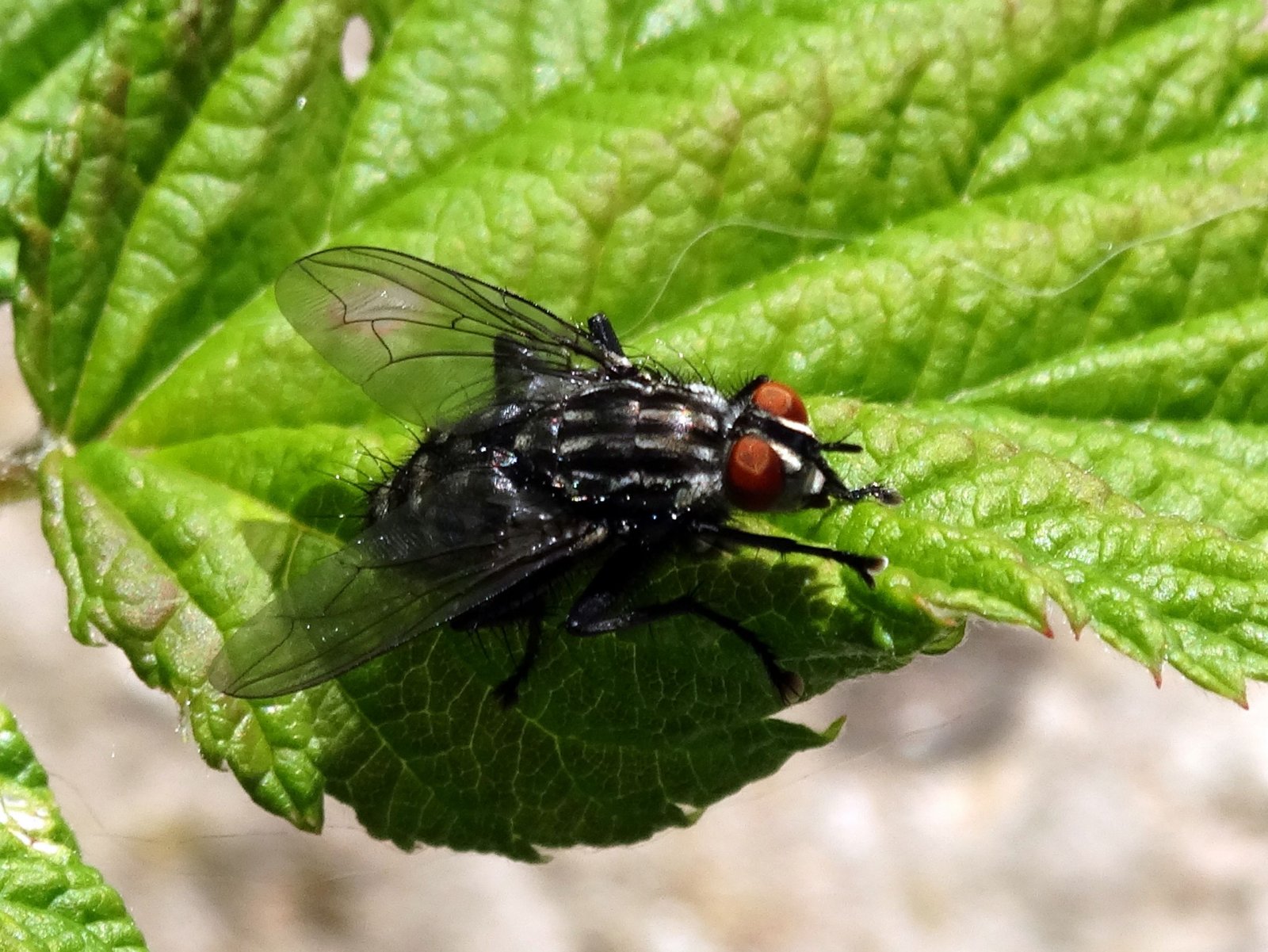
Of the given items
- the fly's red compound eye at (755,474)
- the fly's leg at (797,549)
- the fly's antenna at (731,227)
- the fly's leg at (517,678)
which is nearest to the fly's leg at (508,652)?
the fly's leg at (517,678)

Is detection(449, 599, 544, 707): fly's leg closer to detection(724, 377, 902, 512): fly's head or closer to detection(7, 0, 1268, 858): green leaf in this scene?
detection(7, 0, 1268, 858): green leaf

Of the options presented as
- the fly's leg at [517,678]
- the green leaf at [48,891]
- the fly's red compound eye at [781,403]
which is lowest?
the fly's leg at [517,678]

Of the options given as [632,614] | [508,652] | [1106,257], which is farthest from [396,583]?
[1106,257]

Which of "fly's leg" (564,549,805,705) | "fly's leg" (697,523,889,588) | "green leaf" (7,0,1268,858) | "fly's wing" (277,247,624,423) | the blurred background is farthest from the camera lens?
the blurred background

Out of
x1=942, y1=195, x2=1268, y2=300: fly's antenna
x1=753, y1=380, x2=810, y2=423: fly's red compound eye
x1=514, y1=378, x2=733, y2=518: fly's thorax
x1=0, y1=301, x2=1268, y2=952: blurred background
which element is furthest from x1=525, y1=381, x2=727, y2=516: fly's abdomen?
x1=0, y1=301, x2=1268, y2=952: blurred background

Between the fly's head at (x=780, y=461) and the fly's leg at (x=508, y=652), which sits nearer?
the fly's head at (x=780, y=461)

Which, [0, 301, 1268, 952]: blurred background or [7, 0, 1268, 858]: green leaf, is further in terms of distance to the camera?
[0, 301, 1268, 952]: blurred background

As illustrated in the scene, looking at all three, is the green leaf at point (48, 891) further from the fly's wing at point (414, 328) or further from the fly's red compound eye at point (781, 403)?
the fly's red compound eye at point (781, 403)
